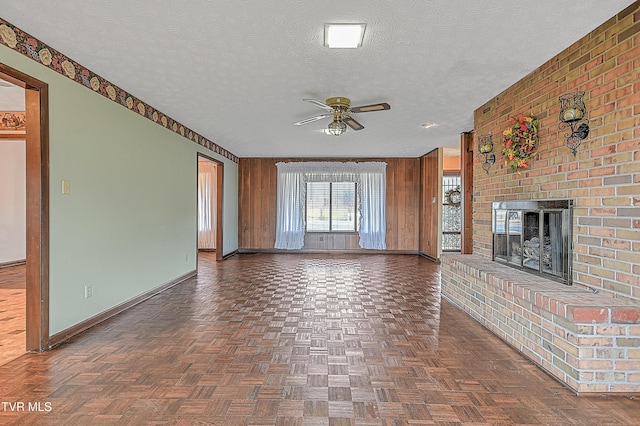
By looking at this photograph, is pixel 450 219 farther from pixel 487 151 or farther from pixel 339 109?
pixel 339 109

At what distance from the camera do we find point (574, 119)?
2619 millimetres

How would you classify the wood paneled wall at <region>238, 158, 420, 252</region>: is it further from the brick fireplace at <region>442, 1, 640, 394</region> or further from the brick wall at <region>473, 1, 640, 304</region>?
the brick wall at <region>473, 1, 640, 304</region>

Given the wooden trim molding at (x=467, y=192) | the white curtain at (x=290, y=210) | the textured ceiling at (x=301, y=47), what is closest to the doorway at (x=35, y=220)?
the textured ceiling at (x=301, y=47)

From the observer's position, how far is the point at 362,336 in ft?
10.0

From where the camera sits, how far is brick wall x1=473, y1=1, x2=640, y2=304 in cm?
221

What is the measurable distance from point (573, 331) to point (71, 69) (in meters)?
4.26

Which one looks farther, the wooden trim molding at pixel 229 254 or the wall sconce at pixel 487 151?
the wooden trim molding at pixel 229 254

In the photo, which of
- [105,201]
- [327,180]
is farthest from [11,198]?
[327,180]

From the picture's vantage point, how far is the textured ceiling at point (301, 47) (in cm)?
224

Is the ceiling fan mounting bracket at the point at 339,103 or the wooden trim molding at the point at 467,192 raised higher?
the ceiling fan mounting bracket at the point at 339,103

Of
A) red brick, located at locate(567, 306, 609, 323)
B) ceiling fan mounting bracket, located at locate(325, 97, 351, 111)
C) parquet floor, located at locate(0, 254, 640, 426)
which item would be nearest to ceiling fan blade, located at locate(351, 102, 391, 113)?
ceiling fan mounting bracket, located at locate(325, 97, 351, 111)

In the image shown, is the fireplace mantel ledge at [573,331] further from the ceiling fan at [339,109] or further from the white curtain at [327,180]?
the white curtain at [327,180]

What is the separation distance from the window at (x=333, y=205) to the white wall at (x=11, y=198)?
19.2 ft

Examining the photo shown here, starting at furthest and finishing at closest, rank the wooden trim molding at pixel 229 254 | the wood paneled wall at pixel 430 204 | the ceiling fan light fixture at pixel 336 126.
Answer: the wooden trim molding at pixel 229 254 → the wood paneled wall at pixel 430 204 → the ceiling fan light fixture at pixel 336 126
